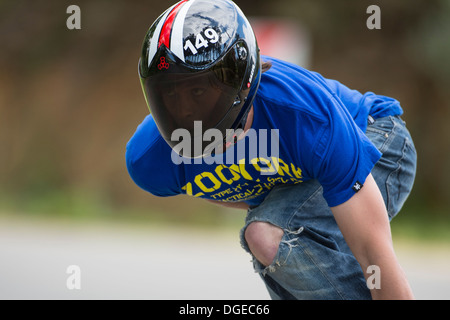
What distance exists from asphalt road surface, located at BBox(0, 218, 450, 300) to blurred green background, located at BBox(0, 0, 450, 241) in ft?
5.03

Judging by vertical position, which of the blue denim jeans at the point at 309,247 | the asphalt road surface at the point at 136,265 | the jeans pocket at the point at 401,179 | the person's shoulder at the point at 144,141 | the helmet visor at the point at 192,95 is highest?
the helmet visor at the point at 192,95

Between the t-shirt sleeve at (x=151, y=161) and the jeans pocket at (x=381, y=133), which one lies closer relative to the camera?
the t-shirt sleeve at (x=151, y=161)

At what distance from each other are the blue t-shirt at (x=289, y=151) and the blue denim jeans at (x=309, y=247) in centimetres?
12

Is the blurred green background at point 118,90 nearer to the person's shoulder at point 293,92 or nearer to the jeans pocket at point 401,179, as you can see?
the jeans pocket at point 401,179

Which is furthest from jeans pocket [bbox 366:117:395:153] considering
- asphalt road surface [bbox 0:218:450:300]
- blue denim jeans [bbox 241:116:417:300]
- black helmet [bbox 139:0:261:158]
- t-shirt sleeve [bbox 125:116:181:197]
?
asphalt road surface [bbox 0:218:450:300]

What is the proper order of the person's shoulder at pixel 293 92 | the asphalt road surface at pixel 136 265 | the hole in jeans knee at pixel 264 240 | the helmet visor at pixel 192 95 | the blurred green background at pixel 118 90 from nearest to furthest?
1. the helmet visor at pixel 192 95
2. the person's shoulder at pixel 293 92
3. the hole in jeans knee at pixel 264 240
4. the asphalt road surface at pixel 136 265
5. the blurred green background at pixel 118 90

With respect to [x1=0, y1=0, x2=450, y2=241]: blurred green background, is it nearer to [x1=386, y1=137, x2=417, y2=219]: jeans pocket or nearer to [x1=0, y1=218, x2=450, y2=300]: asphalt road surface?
[x1=0, y1=218, x2=450, y2=300]: asphalt road surface

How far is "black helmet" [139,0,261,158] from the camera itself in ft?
9.04

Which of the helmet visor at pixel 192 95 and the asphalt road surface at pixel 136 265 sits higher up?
the helmet visor at pixel 192 95

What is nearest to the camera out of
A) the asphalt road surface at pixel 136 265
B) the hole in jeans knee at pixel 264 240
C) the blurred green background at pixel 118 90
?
the hole in jeans knee at pixel 264 240

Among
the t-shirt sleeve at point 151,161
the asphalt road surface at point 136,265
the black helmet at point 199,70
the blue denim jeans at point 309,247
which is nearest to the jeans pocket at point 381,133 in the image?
the blue denim jeans at point 309,247

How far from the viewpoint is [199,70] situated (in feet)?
9.02

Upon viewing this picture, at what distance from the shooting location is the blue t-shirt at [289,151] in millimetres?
2799

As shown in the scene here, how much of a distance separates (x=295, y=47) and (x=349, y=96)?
5482 millimetres
